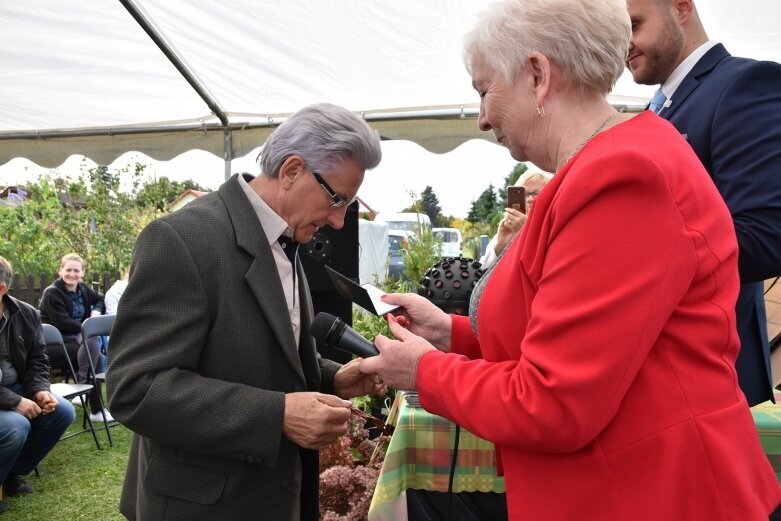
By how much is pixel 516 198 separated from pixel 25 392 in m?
4.02

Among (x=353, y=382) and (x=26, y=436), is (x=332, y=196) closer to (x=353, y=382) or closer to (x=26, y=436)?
(x=353, y=382)

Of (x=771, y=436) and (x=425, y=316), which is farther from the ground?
(x=425, y=316)

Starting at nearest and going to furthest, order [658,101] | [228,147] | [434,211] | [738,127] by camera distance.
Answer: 1. [738,127]
2. [658,101]
3. [228,147]
4. [434,211]

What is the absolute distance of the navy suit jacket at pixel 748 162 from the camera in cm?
151

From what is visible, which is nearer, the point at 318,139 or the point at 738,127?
the point at 738,127

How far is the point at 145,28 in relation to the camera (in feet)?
14.8

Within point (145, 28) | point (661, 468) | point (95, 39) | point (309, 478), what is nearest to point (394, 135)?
point (145, 28)

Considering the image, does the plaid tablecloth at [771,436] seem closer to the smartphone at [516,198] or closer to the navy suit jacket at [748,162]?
the navy suit jacket at [748,162]

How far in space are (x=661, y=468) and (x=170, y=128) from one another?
5.29 meters

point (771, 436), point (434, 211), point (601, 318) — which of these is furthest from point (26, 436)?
point (434, 211)

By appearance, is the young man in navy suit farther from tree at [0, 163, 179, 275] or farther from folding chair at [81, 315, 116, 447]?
tree at [0, 163, 179, 275]

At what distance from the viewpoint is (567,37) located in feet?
3.55

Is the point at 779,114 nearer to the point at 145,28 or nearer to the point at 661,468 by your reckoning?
the point at 661,468

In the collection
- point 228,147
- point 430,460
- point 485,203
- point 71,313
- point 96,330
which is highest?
point 430,460
